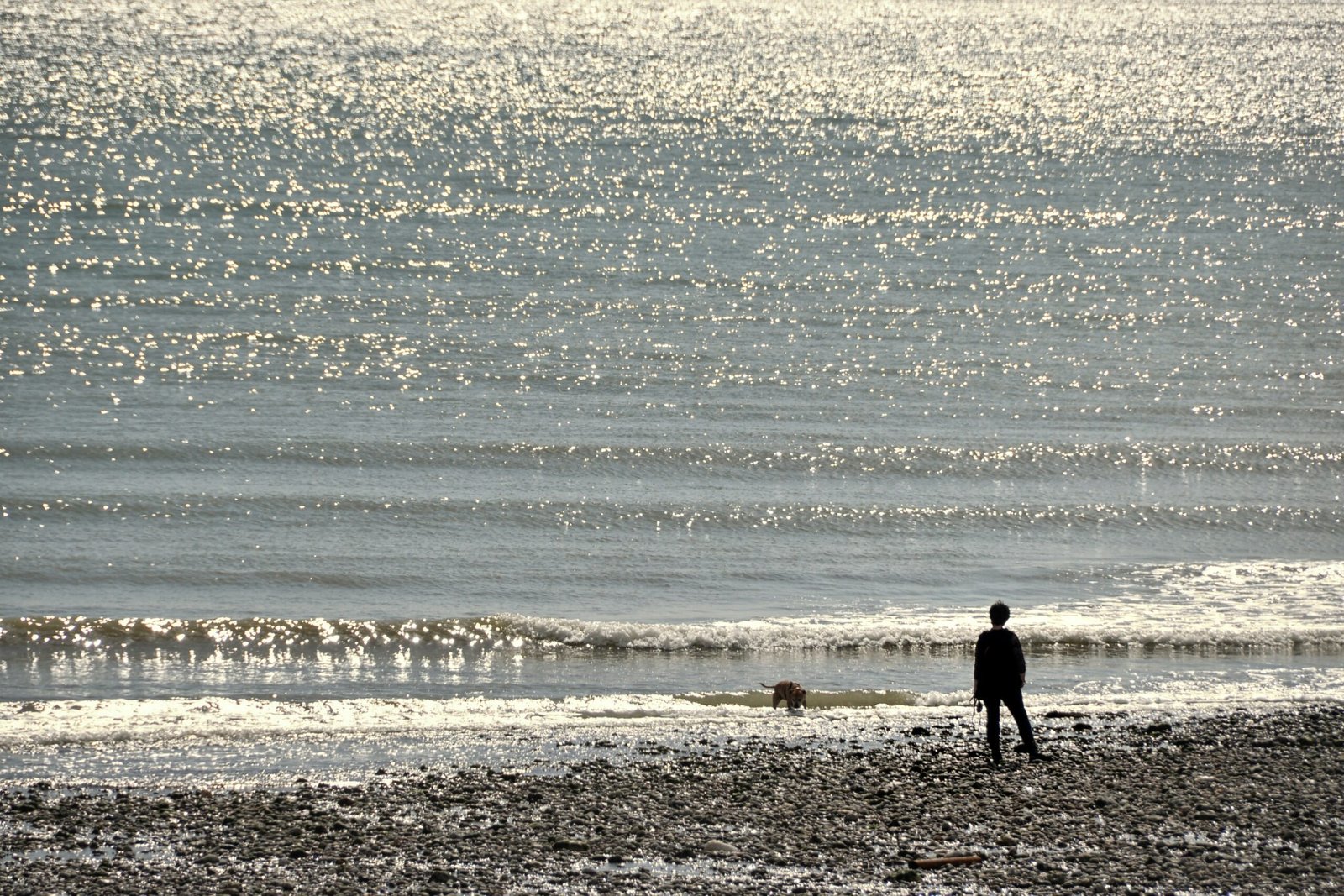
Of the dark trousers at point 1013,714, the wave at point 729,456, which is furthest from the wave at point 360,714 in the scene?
the wave at point 729,456

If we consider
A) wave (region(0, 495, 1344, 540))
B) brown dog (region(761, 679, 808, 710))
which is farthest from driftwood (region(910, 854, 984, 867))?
wave (region(0, 495, 1344, 540))

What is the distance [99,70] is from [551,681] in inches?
2757

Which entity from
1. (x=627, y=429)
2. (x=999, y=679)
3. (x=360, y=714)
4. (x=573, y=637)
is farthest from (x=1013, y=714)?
(x=627, y=429)

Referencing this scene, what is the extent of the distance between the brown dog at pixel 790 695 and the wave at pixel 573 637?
240cm

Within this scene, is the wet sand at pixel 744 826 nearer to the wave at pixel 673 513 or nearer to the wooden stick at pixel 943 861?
the wooden stick at pixel 943 861

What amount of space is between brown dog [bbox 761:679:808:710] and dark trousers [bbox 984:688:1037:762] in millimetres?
2318

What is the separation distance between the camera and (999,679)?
1330 cm

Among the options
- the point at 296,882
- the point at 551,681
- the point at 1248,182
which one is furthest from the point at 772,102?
the point at 296,882

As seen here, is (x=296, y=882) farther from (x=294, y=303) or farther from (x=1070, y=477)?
(x=294, y=303)

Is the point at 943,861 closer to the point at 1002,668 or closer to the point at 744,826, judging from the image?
the point at 744,826

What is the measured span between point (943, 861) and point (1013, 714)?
274 centimetres

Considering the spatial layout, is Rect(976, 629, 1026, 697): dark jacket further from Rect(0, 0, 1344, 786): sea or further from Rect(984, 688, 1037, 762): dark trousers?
Rect(0, 0, 1344, 786): sea

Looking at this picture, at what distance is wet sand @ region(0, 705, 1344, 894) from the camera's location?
10742 millimetres

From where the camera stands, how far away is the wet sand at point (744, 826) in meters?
10.7
